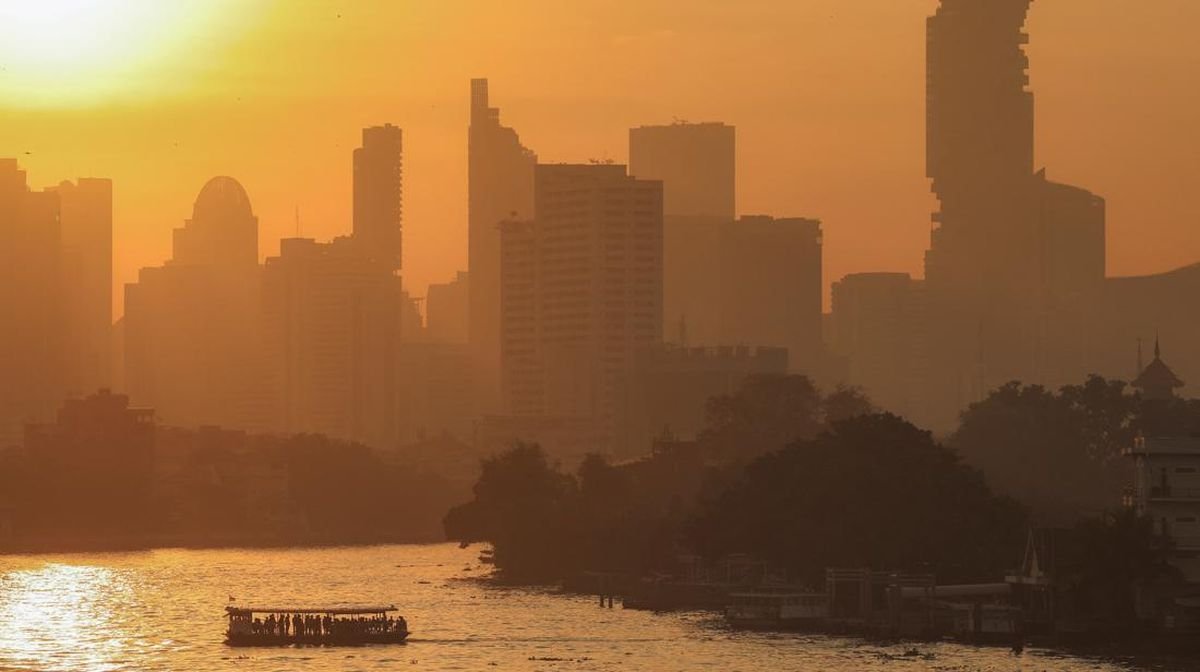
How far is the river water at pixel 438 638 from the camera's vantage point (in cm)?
11338

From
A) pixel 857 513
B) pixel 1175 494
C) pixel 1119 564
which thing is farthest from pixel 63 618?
pixel 1175 494

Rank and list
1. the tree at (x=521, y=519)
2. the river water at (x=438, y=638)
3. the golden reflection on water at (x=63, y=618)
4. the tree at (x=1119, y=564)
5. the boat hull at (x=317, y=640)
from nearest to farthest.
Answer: the river water at (x=438, y=638) < the tree at (x=1119, y=564) < the golden reflection on water at (x=63, y=618) < the boat hull at (x=317, y=640) < the tree at (x=521, y=519)

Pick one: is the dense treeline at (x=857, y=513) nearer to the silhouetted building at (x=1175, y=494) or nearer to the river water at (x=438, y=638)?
the river water at (x=438, y=638)

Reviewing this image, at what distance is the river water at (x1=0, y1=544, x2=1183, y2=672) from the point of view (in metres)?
113

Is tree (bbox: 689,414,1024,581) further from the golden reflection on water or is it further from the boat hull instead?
the golden reflection on water

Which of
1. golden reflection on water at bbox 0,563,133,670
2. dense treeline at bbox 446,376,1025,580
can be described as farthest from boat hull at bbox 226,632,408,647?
dense treeline at bbox 446,376,1025,580

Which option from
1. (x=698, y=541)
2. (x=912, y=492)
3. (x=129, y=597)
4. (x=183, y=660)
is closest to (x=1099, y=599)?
(x=912, y=492)

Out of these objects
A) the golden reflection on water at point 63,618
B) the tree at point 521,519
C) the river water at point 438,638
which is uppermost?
the tree at point 521,519

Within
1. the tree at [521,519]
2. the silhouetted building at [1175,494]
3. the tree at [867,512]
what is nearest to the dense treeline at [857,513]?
the tree at [867,512]

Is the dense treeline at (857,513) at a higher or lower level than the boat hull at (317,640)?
higher

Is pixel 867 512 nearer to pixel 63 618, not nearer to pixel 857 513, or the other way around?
pixel 857 513

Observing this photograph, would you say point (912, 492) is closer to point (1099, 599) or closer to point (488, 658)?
point (1099, 599)

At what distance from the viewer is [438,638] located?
127 meters

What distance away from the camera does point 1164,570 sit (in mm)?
118250
